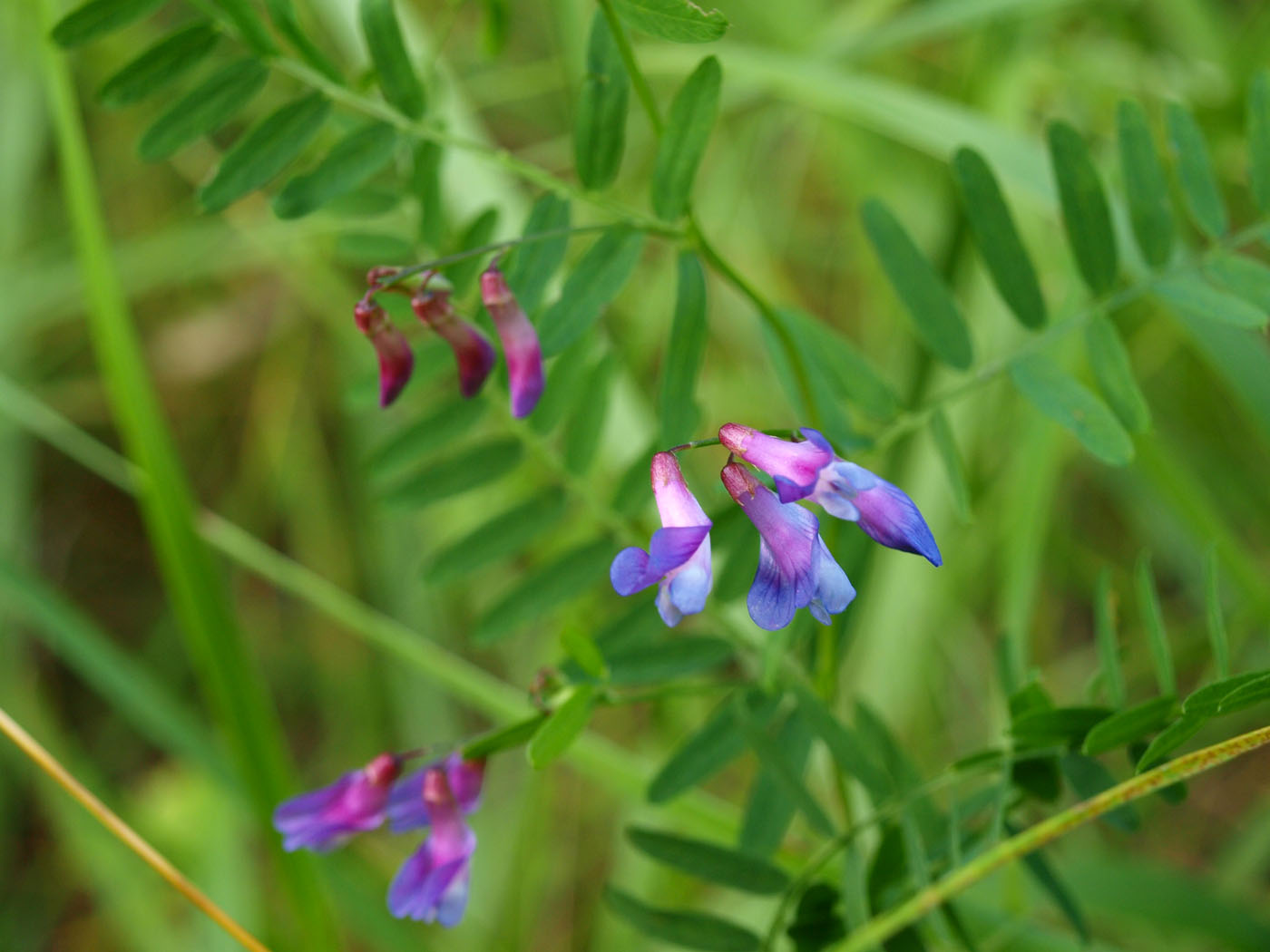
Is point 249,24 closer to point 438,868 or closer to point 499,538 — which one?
point 499,538

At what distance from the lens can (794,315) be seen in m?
0.98

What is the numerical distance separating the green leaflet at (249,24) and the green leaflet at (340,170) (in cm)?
9

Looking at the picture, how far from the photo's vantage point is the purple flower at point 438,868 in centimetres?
79

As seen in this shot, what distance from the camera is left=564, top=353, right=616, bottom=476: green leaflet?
1.01 metres

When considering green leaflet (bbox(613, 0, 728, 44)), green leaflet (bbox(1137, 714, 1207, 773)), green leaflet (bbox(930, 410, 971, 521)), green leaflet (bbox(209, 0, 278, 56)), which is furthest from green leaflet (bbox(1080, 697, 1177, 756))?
green leaflet (bbox(209, 0, 278, 56))

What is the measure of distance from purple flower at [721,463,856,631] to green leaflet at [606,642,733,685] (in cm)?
35

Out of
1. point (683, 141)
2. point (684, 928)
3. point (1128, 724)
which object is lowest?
point (684, 928)

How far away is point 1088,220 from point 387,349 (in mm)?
558

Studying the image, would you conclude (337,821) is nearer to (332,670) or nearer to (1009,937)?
(1009,937)

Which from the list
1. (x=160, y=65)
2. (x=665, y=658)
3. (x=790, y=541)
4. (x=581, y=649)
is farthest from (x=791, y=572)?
(x=160, y=65)

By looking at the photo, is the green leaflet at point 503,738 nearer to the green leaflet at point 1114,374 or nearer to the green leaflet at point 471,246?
the green leaflet at point 471,246

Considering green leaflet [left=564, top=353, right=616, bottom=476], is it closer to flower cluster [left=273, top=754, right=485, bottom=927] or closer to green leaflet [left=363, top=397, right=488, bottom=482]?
green leaflet [left=363, top=397, right=488, bottom=482]

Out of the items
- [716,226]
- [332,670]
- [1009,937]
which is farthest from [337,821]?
[716,226]

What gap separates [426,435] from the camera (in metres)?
1.01
